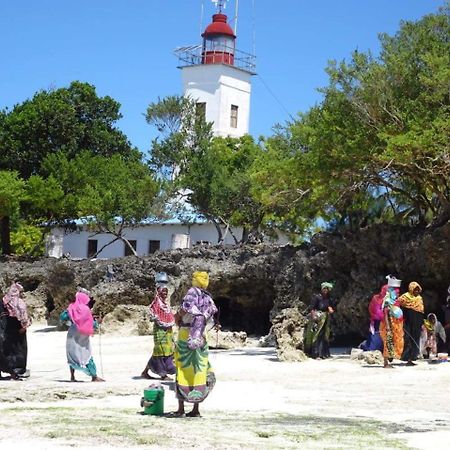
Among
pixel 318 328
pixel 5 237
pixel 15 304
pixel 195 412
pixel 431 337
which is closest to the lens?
pixel 195 412

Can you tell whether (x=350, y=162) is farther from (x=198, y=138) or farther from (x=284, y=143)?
(x=198, y=138)

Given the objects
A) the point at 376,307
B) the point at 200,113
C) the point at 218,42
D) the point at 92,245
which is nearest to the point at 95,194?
→ the point at 200,113

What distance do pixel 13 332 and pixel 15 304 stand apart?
1.70 ft

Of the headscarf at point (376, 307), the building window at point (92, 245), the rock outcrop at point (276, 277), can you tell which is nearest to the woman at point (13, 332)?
the rock outcrop at point (276, 277)

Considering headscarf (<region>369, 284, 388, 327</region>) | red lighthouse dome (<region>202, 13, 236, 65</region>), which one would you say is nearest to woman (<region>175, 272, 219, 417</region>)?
headscarf (<region>369, 284, 388, 327</region>)

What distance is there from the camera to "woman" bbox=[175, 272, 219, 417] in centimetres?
1095

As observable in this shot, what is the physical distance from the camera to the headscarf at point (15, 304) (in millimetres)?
14938

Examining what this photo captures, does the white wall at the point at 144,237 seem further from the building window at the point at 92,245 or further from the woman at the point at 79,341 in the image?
the woman at the point at 79,341

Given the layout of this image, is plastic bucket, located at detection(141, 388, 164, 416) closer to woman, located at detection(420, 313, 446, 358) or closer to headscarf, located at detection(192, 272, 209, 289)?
headscarf, located at detection(192, 272, 209, 289)

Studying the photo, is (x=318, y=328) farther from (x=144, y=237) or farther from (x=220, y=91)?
(x=220, y=91)

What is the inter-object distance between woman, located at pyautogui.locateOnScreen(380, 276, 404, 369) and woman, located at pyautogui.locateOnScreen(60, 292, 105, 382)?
18.7 ft

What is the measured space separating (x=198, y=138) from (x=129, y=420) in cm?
4031

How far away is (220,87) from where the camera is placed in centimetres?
5634

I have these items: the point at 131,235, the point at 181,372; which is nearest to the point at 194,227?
the point at 131,235
